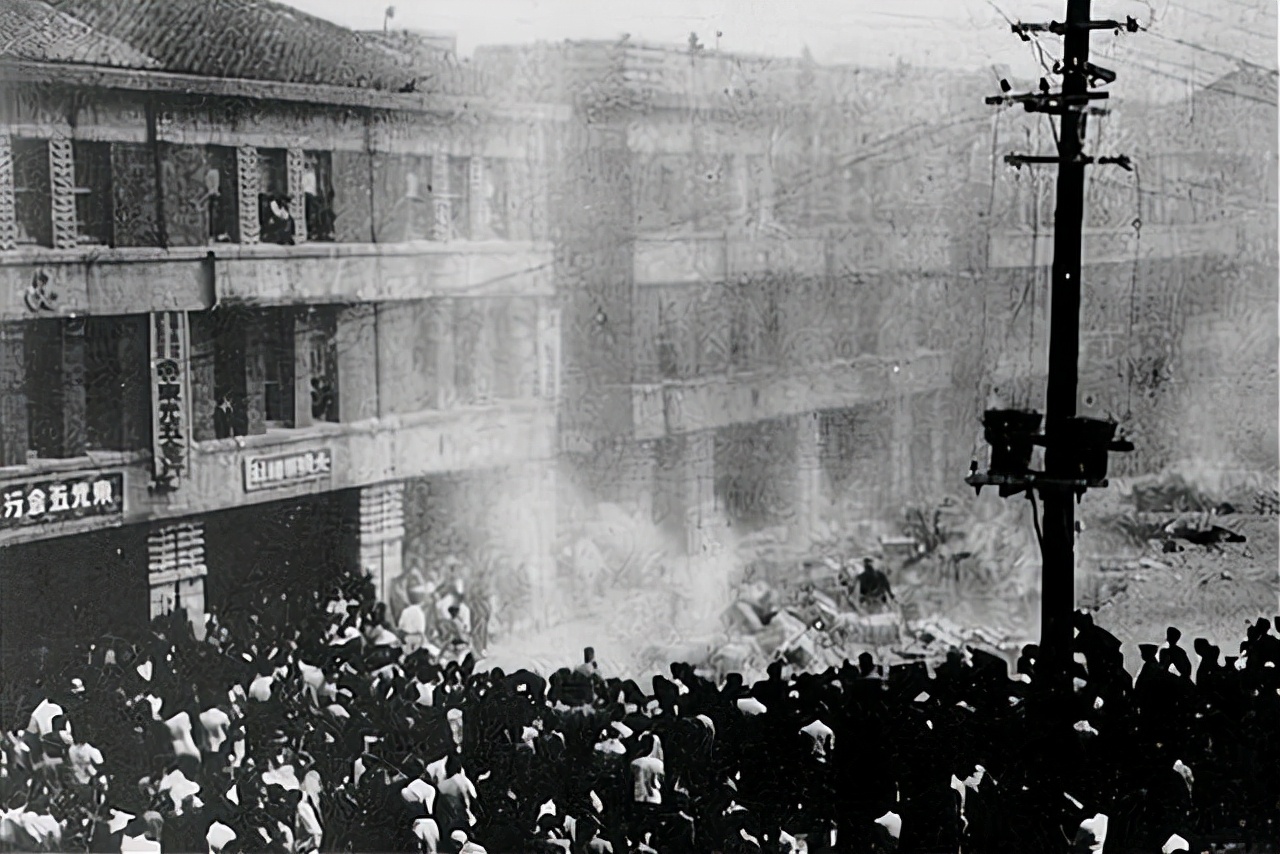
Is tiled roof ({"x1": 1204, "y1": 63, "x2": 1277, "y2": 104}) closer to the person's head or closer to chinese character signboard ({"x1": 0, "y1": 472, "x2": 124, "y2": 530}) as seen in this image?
the person's head

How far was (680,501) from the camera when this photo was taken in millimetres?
6969

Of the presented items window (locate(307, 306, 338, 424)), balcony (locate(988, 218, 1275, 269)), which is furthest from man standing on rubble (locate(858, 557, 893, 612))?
window (locate(307, 306, 338, 424))

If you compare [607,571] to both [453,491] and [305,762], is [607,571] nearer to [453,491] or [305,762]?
[453,491]

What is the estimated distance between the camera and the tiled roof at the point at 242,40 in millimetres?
6605

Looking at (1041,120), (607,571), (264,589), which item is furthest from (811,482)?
(264,589)

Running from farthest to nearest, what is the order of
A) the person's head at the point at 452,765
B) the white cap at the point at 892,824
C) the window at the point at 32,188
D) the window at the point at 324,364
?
the window at the point at 324,364
the window at the point at 32,188
the person's head at the point at 452,765
the white cap at the point at 892,824

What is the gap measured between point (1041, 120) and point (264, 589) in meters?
3.89

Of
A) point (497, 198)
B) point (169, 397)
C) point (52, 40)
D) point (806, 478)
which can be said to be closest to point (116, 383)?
point (169, 397)

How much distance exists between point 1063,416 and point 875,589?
3.56 ft

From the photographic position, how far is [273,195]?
6.76 metres

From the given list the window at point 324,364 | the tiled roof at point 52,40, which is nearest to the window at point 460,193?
the window at point 324,364

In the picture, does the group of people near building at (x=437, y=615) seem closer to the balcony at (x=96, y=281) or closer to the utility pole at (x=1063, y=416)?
the balcony at (x=96, y=281)

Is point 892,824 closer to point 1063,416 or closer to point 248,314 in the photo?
point 1063,416

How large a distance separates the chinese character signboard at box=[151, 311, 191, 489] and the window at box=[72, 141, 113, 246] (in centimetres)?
41
